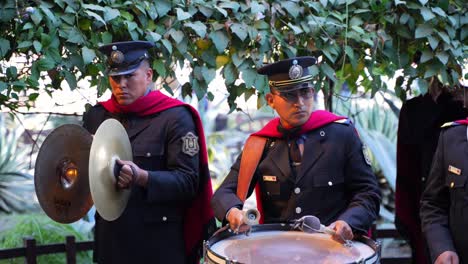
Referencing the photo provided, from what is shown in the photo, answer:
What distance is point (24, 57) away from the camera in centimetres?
486

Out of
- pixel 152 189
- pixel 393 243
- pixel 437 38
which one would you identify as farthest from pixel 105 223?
pixel 393 243

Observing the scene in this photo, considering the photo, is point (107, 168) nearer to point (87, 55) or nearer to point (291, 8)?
point (87, 55)

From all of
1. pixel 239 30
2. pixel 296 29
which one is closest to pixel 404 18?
pixel 296 29

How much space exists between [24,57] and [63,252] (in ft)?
5.72

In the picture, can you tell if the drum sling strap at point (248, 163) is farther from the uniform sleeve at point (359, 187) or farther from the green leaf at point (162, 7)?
the green leaf at point (162, 7)

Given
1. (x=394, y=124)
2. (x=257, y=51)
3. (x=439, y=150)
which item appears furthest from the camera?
(x=394, y=124)

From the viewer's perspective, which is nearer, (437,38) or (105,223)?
(105,223)

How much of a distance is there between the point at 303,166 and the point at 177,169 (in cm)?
65

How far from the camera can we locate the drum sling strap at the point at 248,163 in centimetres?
454

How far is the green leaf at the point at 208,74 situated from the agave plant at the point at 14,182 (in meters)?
3.55

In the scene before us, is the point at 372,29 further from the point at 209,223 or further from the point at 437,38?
the point at 209,223

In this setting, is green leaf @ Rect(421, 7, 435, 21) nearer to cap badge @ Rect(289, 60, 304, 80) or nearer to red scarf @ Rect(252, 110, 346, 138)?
red scarf @ Rect(252, 110, 346, 138)

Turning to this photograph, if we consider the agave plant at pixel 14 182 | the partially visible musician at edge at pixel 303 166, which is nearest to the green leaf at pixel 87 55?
the partially visible musician at edge at pixel 303 166

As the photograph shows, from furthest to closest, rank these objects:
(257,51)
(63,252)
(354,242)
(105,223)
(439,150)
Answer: (63,252)
(257,51)
(105,223)
(439,150)
(354,242)
